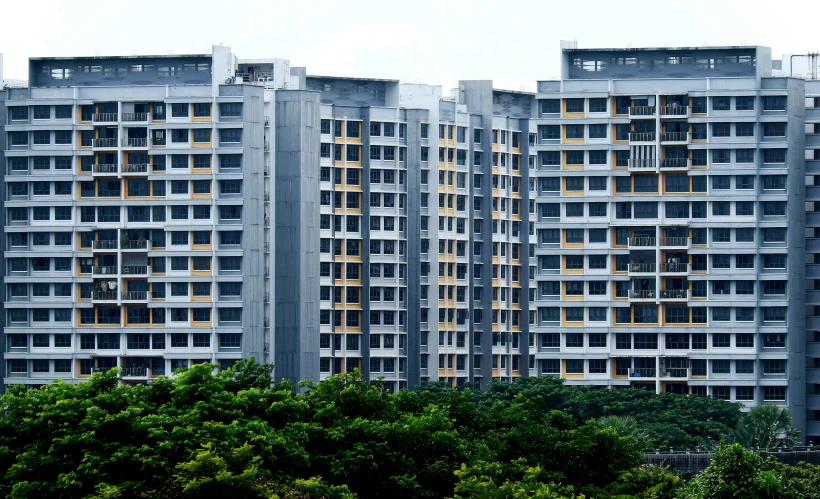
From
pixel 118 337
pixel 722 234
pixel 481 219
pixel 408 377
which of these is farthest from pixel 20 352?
pixel 722 234

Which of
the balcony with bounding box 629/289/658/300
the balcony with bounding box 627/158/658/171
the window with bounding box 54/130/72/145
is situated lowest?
the balcony with bounding box 629/289/658/300

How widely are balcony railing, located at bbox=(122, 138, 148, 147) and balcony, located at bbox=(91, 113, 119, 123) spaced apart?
1907 millimetres

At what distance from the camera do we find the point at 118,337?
140 metres

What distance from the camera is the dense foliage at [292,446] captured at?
2665 inches

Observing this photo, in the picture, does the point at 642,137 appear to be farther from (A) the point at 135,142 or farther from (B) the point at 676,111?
(A) the point at 135,142

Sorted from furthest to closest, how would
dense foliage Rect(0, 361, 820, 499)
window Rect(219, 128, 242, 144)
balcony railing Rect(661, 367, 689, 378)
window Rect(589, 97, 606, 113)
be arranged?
window Rect(219, 128, 242, 144), window Rect(589, 97, 606, 113), balcony railing Rect(661, 367, 689, 378), dense foliage Rect(0, 361, 820, 499)

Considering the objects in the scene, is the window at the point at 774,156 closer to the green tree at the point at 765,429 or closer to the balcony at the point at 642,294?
the balcony at the point at 642,294

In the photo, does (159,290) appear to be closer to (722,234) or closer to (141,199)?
(141,199)

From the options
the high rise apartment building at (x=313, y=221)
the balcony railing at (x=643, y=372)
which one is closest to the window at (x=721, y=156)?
the high rise apartment building at (x=313, y=221)

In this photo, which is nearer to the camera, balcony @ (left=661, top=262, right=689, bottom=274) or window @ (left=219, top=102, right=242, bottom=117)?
balcony @ (left=661, top=262, right=689, bottom=274)

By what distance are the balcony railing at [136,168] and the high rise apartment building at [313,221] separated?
181mm

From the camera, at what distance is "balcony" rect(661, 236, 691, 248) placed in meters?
135

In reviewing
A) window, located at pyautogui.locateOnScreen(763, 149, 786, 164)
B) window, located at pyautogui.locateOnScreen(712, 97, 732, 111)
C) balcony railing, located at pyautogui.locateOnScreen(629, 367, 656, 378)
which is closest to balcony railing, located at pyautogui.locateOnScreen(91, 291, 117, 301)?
balcony railing, located at pyautogui.locateOnScreen(629, 367, 656, 378)

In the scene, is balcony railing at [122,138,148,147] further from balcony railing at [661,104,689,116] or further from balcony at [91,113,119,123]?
balcony railing at [661,104,689,116]
